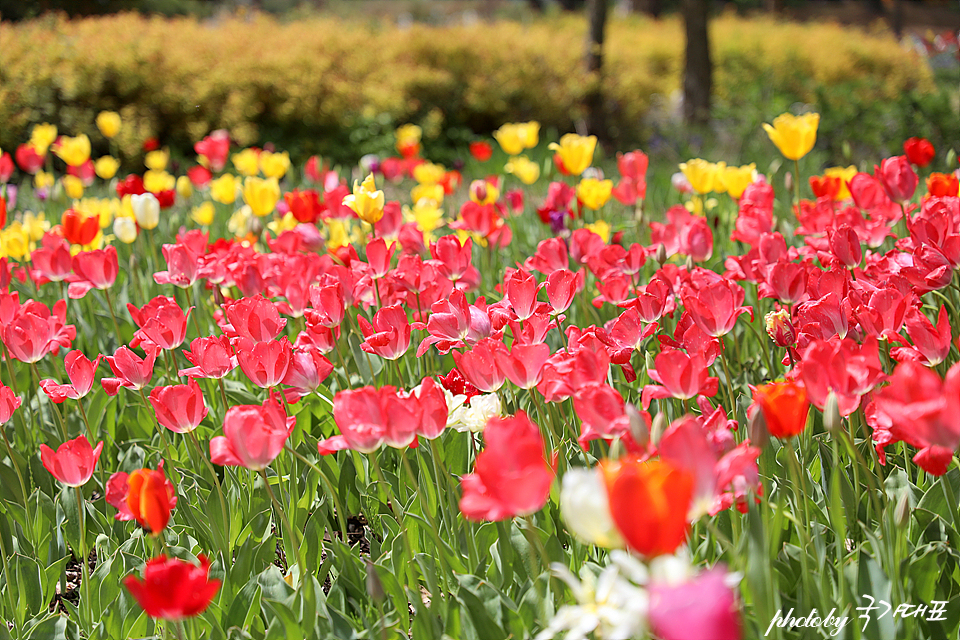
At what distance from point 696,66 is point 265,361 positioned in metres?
8.13

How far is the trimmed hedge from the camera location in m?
6.89

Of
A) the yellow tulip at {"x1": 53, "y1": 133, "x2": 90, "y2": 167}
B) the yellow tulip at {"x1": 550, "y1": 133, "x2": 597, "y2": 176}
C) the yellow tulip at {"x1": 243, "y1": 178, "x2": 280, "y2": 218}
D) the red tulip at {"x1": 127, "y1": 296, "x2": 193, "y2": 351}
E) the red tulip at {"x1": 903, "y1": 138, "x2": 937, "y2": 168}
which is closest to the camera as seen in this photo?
the red tulip at {"x1": 127, "y1": 296, "x2": 193, "y2": 351}

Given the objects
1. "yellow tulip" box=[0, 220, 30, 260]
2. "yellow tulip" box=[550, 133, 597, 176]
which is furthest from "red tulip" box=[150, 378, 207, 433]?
"yellow tulip" box=[550, 133, 597, 176]

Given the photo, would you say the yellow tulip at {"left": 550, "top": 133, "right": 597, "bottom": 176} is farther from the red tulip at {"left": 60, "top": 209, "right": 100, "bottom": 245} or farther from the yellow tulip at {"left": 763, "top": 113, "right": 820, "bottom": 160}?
the red tulip at {"left": 60, "top": 209, "right": 100, "bottom": 245}

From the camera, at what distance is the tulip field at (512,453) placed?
0.86 metres

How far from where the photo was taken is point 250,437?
1110 mm

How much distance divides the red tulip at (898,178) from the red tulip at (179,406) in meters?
1.76

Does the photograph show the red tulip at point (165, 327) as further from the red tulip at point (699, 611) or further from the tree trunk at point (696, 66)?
the tree trunk at point (696, 66)

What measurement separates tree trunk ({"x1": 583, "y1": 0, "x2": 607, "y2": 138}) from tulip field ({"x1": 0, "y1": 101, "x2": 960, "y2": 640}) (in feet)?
18.2

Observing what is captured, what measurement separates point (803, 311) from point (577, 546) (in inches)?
23.7

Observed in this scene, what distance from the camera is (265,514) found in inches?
60.8

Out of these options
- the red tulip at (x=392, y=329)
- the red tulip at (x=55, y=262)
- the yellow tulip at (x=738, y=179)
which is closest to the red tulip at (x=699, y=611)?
the red tulip at (x=392, y=329)

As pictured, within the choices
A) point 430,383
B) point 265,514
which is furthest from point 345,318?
point 430,383

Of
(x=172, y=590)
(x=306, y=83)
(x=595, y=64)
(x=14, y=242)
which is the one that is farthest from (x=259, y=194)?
(x=595, y=64)
